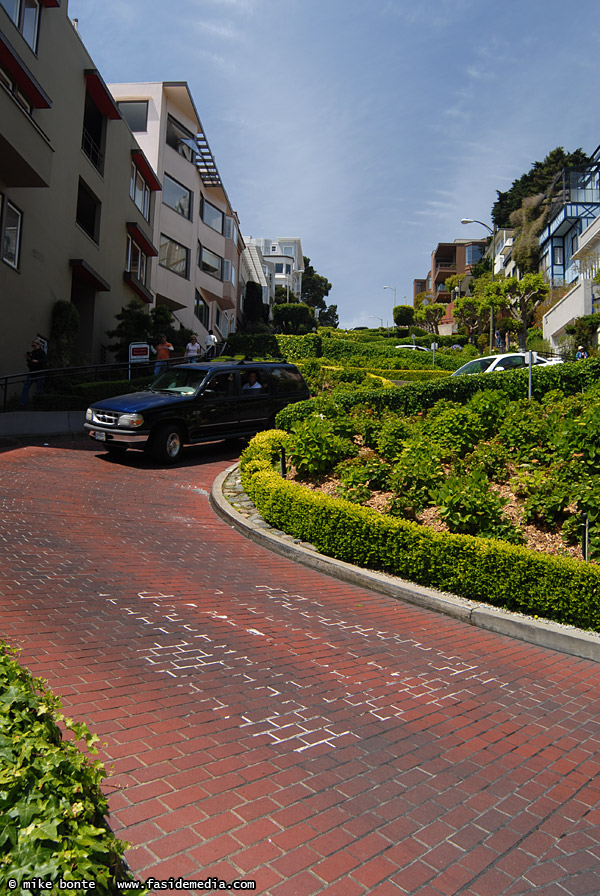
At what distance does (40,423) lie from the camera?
50.7 feet

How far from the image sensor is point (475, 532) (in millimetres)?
8008

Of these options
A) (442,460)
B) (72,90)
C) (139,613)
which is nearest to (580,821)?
(139,613)

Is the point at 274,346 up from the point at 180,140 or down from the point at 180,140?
down

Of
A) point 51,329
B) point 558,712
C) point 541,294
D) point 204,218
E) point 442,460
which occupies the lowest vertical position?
point 558,712

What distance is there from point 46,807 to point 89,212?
25430 mm

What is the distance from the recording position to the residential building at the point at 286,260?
110 m

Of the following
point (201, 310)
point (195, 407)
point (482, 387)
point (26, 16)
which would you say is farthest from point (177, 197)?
point (482, 387)

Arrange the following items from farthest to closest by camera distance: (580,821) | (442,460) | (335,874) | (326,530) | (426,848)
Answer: (442,460), (326,530), (580,821), (426,848), (335,874)

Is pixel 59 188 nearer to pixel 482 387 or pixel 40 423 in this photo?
pixel 40 423

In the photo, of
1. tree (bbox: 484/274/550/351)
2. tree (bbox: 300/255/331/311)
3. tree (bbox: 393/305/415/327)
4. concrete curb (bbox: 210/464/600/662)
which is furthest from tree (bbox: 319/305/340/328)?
concrete curb (bbox: 210/464/600/662)

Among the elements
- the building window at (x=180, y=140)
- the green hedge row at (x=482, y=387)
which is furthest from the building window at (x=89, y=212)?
the green hedge row at (x=482, y=387)

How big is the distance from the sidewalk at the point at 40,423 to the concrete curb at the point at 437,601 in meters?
7.34

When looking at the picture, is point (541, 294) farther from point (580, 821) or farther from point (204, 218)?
point (580, 821)

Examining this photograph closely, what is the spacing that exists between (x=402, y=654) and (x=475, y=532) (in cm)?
275
